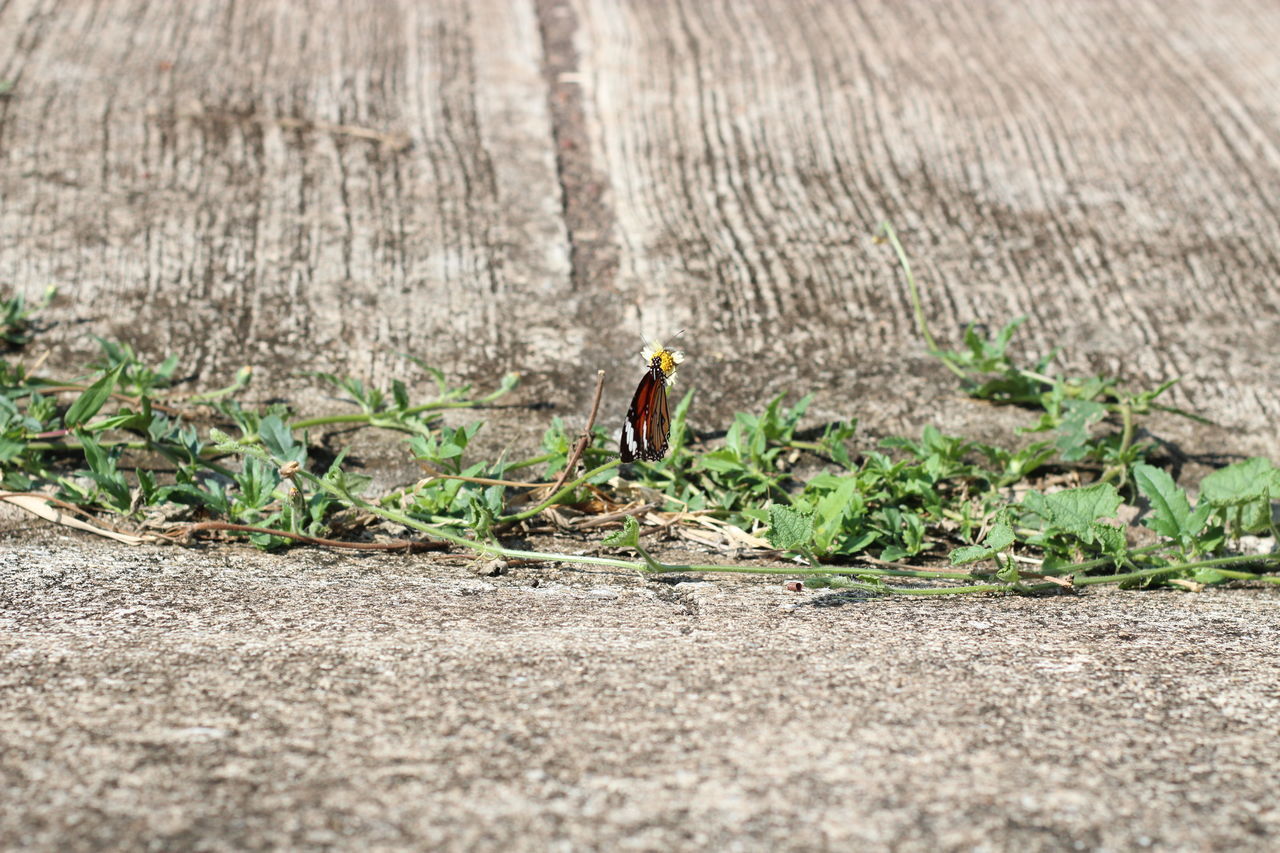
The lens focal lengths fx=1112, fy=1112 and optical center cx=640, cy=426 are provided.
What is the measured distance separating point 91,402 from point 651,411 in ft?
3.53

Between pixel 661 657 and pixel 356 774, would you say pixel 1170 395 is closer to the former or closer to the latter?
pixel 661 657

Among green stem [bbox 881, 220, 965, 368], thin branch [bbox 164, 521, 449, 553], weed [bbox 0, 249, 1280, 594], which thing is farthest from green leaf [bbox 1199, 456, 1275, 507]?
thin branch [bbox 164, 521, 449, 553]

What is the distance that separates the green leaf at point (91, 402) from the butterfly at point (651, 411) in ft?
3.28

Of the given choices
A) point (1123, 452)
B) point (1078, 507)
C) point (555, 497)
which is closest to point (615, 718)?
point (555, 497)

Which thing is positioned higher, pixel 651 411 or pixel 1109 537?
pixel 651 411

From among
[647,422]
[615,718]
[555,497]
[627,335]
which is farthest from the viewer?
[627,335]

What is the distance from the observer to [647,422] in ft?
5.65

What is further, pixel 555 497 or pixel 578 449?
pixel 555 497

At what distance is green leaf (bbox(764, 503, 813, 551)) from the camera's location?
1738 mm

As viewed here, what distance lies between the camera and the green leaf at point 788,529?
5.70ft

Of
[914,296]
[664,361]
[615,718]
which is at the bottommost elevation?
[615,718]

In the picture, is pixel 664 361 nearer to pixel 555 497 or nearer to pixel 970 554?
pixel 555 497

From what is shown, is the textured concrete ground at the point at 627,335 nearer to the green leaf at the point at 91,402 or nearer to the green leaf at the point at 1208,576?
the green leaf at the point at 1208,576

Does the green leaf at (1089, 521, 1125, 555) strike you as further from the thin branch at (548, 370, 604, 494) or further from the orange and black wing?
the thin branch at (548, 370, 604, 494)
